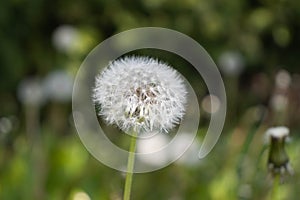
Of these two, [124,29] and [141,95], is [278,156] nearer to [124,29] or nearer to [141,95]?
[141,95]

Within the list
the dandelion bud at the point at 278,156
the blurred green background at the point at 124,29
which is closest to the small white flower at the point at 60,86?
the blurred green background at the point at 124,29

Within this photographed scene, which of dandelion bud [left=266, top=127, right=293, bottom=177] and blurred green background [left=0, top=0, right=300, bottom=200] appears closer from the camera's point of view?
dandelion bud [left=266, top=127, right=293, bottom=177]

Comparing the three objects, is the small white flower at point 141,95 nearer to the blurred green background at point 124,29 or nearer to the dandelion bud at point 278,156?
the dandelion bud at point 278,156

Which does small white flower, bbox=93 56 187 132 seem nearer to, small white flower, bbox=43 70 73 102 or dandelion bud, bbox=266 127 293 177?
dandelion bud, bbox=266 127 293 177

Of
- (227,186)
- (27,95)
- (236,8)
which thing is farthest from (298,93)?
(236,8)

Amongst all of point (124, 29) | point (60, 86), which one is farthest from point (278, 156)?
point (124, 29)

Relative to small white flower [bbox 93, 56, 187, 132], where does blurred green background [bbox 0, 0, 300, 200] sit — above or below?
above

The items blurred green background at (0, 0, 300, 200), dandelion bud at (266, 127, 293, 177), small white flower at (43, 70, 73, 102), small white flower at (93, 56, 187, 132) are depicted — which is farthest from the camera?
small white flower at (43, 70, 73, 102)

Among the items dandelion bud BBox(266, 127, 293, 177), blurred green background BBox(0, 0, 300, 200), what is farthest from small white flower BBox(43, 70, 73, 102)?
dandelion bud BBox(266, 127, 293, 177)
